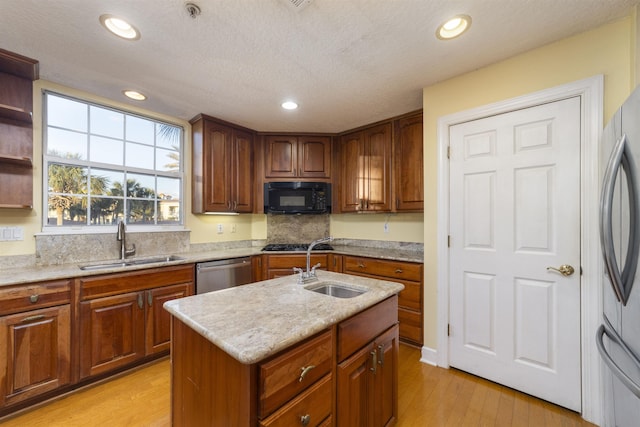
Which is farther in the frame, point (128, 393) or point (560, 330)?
point (128, 393)

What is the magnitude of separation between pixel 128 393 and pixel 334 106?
302 centimetres

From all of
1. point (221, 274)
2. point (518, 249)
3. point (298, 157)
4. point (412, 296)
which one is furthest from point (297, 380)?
point (298, 157)

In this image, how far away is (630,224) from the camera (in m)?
0.97

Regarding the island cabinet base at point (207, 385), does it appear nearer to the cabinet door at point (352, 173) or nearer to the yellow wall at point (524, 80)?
the yellow wall at point (524, 80)

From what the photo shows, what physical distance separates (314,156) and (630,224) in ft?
9.96

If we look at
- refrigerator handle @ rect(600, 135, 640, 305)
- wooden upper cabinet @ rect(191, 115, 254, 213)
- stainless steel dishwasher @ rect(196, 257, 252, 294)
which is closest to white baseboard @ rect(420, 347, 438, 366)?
refrigerator handle @ rect(600, 135, 640, 305)

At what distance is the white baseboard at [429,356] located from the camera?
2.30m

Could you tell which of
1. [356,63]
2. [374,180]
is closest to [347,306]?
[356,63]

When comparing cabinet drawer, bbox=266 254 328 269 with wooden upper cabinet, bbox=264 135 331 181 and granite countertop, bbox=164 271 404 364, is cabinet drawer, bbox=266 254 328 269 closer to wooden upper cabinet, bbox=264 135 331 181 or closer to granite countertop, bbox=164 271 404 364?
wooden upper cabinet, bbox=264 135 331 181

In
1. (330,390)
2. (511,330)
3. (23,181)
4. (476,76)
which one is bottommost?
(511,330)

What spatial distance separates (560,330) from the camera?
176 cm

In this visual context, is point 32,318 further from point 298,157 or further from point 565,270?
point 565,270

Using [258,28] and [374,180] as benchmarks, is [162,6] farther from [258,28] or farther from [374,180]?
[374,180]

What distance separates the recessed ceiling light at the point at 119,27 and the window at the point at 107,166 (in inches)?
48.8
